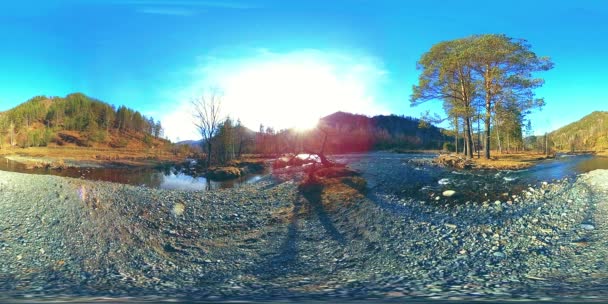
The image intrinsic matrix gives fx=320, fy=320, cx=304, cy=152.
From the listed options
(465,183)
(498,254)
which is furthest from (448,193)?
(498,254)

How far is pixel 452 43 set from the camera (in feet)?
91.6

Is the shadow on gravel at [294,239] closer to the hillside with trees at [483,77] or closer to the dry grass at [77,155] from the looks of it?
the hillside with trees at [483,77]

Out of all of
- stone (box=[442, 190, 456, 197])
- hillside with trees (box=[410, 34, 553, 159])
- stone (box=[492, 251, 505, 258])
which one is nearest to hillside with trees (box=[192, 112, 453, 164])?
hillside with trees (box=[410, 34, 553, 159])

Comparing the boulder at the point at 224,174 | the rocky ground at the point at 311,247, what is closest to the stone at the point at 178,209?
the rocky ground at the point at 311,247

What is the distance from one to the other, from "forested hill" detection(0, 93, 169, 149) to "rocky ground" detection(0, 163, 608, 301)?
59263mm

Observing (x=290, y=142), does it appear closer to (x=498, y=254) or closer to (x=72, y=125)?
(x=498, y=254)

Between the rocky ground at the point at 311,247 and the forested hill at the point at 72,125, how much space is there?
59263 millimetres

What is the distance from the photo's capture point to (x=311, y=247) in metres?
9.17

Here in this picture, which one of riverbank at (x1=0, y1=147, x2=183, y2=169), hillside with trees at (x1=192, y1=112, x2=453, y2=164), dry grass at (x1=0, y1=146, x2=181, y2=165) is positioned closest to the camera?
hillside with trees at (x1=192, y1=112, x2=453, y2=164)

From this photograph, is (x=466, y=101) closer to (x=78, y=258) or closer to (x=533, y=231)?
(x=533, y=231)

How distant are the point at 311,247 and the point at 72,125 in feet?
253

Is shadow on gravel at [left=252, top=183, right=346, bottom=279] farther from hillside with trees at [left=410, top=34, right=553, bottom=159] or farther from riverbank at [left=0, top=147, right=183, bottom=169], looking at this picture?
riverbank at [left=0, top=147, right=183, bottom=169]

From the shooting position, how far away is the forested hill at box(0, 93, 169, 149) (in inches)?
2443

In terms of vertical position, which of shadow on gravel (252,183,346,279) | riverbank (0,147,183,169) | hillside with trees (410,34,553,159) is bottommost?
shadow on gravel (252,183,346,279)
